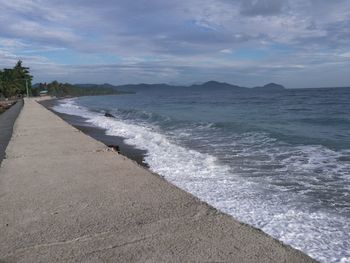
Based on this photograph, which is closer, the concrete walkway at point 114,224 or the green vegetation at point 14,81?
the concrete walkway at point 114,224

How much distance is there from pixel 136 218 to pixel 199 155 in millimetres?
6751

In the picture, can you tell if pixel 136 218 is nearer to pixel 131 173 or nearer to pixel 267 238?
pixel 267 238

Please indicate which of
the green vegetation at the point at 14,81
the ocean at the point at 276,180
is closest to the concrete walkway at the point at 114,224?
the ocean at the point at 276,180

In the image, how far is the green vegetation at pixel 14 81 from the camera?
80.8 meters

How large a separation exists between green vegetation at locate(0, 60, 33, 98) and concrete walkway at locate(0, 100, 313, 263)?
79065mm

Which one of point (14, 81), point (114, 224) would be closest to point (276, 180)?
point (114, 224)

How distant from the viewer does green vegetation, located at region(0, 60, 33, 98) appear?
265 ft

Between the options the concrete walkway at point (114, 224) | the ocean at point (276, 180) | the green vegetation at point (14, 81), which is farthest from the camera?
the green vegetation at point (14, 81)

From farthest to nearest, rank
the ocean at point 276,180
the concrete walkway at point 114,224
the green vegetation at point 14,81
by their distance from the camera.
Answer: the green vegetation at point 14,81 → the ocean at point 276,180 → the concrete walkway at point 114,224

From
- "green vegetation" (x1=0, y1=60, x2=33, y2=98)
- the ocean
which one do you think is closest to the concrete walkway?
the ocean

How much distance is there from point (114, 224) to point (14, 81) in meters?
87.0

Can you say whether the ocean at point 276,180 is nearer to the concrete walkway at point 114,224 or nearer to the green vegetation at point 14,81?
the concrete walkway at point 114,224

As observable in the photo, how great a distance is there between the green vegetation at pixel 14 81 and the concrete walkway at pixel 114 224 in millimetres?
79065

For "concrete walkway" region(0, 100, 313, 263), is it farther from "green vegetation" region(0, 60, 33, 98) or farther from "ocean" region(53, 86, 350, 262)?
"green vegetation" region(0, 60, 33, 98)
